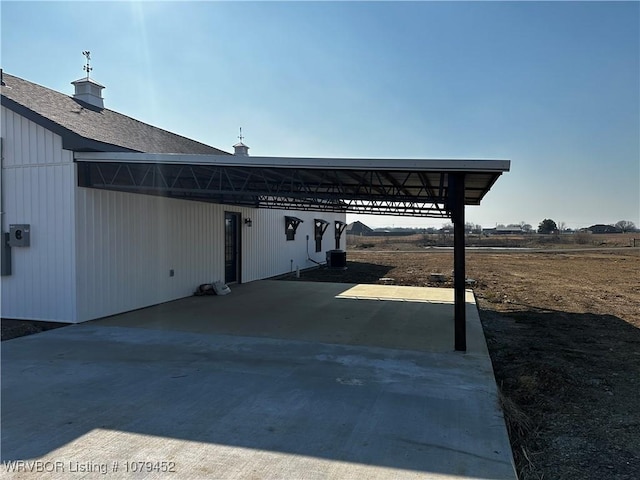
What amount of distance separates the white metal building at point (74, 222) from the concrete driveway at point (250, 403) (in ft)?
3.07

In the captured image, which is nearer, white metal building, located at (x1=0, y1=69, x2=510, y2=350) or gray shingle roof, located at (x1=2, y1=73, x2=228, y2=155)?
white metal building, located at (x1=0, y1=69, x2=510, y2=350)

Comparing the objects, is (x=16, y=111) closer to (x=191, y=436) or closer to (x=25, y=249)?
(x=25, y=249)

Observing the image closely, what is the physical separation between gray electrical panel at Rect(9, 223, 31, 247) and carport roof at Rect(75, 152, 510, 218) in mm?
1269

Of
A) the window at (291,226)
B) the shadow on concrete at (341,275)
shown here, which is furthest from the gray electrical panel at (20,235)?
the window at (291,226)

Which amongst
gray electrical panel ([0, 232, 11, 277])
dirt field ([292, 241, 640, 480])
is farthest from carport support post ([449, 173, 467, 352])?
gray electrical panel ([0, 232, 11, 277])

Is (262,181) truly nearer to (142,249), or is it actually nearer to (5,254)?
(142,249)

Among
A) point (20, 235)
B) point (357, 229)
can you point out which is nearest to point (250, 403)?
point (20, 235)

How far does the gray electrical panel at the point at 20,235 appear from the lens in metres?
7.65

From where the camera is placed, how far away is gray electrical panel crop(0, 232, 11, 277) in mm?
7762

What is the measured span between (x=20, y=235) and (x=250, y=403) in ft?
19.3

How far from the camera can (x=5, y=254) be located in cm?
777

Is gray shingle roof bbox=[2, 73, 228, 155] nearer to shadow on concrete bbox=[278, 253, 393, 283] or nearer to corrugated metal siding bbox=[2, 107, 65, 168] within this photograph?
corrugated metal siding bbox=[2, 107, 65, 168]

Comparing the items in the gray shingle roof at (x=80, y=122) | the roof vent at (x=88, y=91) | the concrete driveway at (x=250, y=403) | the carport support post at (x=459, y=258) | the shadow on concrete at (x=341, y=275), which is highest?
the roof vent at (x=88, y=91)

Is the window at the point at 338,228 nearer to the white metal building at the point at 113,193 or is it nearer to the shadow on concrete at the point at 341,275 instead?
the shadow on concrete at the point at 341,275
